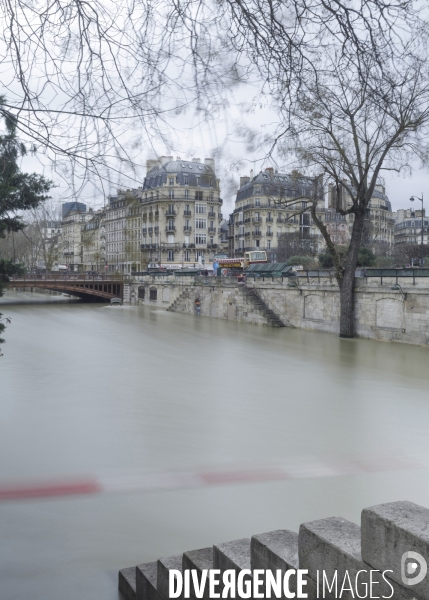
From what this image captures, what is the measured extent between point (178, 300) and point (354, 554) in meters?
39.3

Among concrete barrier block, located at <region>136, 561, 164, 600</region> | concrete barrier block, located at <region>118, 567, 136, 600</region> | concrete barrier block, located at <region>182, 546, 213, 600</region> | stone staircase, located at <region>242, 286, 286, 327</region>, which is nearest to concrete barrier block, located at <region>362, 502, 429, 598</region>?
concrete barrier block, located at <region>182, 546, 213, 600</region>

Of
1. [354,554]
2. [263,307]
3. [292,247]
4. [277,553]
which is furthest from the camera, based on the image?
[292,247]

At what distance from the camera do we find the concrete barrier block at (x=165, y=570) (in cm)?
390

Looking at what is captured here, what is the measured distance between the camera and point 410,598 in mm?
2523

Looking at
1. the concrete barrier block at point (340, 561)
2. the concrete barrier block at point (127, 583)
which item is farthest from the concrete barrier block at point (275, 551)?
the concrete barrier block at point (127, 583)

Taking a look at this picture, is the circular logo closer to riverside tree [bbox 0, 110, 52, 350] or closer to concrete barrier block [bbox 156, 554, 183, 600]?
concrete barrier block [bbox 156, 554, 183, 600]

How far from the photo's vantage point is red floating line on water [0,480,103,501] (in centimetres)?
749

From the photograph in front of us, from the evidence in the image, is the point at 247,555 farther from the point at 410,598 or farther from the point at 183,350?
the point at 183,350

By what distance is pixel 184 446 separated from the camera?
32.6 feet

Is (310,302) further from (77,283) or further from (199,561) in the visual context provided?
(199,561)

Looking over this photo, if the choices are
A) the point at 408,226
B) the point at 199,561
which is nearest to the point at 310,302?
the point at 199,561

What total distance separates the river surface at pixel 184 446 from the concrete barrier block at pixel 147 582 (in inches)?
33.5

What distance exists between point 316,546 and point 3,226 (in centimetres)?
654

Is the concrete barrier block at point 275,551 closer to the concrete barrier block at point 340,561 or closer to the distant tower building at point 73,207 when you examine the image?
the concrete barrier block at point 340,561
